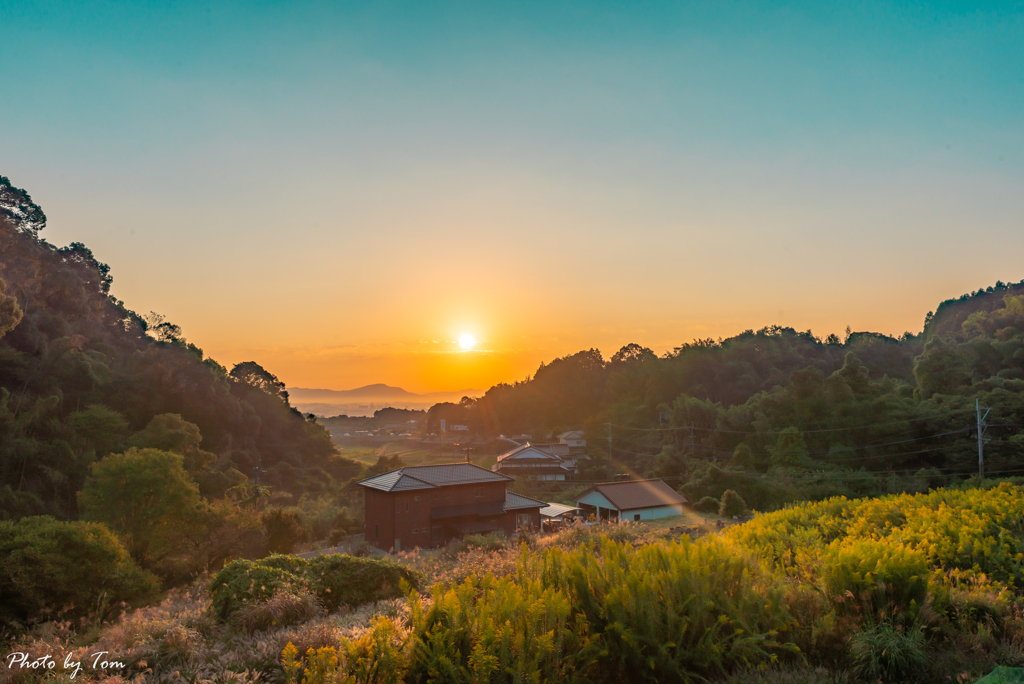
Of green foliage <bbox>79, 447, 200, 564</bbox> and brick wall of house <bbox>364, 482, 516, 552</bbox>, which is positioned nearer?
green foliage <bbox>79, 447, 200, 564</bbox>

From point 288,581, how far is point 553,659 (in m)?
4.91

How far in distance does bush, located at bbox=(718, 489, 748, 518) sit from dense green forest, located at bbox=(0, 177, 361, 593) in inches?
960

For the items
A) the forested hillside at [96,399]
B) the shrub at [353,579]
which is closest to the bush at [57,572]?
the shrub at [353,579]

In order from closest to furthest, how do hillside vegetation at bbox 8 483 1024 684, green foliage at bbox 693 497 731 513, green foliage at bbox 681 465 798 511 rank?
1. hillside vegetation at bbox 8 483 1024 684
2. green foliage at bbox 681 465 798 511
3. green foliage at bbox 693 497 731 513

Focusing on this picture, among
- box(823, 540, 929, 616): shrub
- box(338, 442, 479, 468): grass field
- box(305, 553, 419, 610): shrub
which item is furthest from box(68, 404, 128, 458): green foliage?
box(823, 540, 929, 616): shrub

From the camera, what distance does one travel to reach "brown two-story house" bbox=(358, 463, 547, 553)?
30.8m

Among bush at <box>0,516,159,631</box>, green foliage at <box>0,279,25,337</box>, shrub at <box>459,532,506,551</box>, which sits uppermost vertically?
green foliage at <box>0,279,25,337</box>

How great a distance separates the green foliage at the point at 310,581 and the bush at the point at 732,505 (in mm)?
30940

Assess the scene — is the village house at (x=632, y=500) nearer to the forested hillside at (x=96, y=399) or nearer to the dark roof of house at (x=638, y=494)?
the dark roof of house at (x=638, y=494)

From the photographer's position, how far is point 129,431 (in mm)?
35906

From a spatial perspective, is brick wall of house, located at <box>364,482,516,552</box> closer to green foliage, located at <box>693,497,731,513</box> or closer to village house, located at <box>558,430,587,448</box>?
green foliage, located at <box>693,497,731,513</box>

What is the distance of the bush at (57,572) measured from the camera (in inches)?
365

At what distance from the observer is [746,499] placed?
37781mm

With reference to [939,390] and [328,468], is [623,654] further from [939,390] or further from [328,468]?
[328,468]
